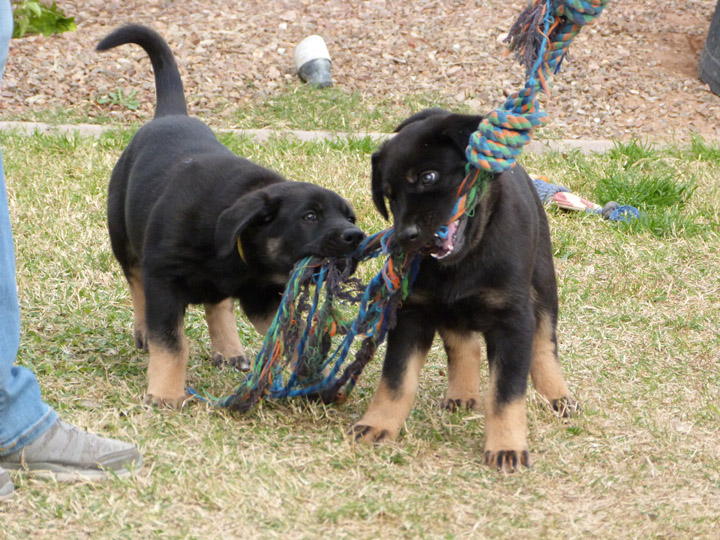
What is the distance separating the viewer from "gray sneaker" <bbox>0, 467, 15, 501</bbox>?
2404 mm

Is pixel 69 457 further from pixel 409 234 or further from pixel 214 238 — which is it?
pixel 409 234

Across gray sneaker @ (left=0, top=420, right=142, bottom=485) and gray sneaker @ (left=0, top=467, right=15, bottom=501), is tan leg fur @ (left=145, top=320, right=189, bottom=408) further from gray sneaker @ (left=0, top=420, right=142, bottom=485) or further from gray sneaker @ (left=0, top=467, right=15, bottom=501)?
gray sneaker @ (left=0, top=467, right=15, bottom=501)

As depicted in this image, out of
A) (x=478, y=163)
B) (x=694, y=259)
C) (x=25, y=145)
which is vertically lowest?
(x=694, y=259)

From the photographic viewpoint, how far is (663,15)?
872cm

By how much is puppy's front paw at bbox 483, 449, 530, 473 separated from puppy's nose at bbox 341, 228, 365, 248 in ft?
2.59

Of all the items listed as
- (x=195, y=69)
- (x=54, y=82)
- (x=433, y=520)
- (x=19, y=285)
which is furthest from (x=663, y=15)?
(x=433, y=520)

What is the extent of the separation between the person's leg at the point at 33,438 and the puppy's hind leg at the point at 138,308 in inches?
46.9

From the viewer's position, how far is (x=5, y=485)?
2414 mm

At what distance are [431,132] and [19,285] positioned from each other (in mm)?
2249

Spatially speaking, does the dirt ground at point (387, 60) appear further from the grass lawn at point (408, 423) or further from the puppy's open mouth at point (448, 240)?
the puppy's open mouth at point (448, 240)

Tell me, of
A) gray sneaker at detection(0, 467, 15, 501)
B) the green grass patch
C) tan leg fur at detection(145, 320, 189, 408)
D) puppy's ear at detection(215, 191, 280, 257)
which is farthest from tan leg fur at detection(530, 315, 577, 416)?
the green grass patch

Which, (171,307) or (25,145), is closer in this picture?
(171,307)

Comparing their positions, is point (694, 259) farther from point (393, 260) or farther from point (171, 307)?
point (171, 307)

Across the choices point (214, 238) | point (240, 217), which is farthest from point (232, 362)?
point (240, 217)
